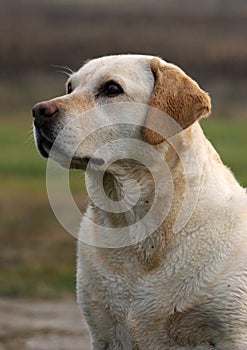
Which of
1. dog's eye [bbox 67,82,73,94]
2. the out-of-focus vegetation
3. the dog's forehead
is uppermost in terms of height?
the dog's forehead

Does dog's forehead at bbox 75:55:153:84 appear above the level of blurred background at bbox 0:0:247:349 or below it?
above

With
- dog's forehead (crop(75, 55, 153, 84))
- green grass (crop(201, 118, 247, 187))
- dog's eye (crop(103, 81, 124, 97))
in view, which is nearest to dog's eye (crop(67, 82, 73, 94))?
dog's forehead (crop(75, 55, 153, 84))

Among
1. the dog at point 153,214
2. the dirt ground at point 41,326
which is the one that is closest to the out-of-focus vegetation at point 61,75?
the dirt ground at point 41,326

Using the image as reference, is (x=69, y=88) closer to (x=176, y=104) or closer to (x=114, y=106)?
(x=114, y=106)

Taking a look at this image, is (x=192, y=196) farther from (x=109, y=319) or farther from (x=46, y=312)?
(x=46, y=312)

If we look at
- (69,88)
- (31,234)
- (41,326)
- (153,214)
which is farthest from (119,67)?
(31,234)

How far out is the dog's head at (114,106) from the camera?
215 inches

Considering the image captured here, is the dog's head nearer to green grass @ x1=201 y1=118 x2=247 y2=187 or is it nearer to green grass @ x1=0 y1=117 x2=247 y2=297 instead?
green grass @ x1=0 y1=117 x2=247 y2=297

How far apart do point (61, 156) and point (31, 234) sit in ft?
26.8

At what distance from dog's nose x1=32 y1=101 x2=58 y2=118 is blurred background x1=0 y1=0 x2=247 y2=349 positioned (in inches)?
210

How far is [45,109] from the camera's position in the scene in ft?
17.7

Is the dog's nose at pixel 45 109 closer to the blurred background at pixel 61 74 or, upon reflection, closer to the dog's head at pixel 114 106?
the dog's head at pixel 114 106

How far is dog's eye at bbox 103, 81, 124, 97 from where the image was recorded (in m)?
5.66

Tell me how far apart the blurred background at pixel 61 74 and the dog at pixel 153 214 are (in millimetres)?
4971
